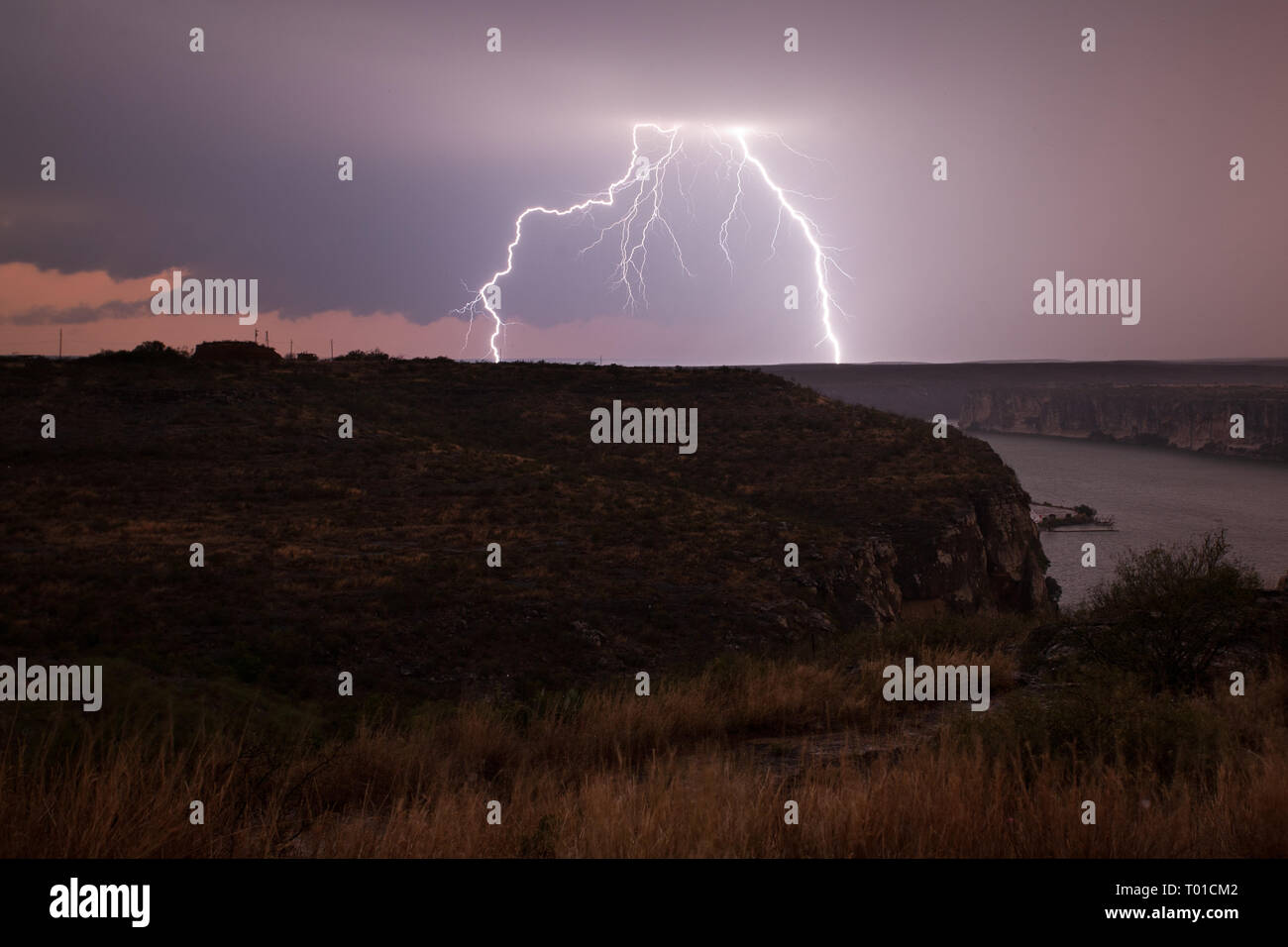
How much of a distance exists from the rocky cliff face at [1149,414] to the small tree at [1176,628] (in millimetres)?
54512

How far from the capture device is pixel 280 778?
5.11m

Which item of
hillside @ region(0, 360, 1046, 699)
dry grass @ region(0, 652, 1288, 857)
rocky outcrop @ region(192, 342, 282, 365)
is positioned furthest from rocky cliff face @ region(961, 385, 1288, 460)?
rocky outcrop @ region(192, 342, 282, 365)

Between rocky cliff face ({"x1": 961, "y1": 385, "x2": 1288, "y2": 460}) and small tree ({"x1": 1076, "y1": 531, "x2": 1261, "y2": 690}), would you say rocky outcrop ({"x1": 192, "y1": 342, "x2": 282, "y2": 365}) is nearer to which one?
small tree ({"x1": 1076, "y1": 531, "x2": 1261, "y2": 690})

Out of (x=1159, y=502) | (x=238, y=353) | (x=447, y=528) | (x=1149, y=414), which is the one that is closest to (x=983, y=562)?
(x=447, y=528)

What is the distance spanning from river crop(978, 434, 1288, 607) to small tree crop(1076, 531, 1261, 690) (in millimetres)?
13516

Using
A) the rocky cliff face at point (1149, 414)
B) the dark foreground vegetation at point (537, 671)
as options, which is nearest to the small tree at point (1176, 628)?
the dark foreground vegetation at point (537, 671)

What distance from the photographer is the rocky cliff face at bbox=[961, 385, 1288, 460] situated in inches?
2731

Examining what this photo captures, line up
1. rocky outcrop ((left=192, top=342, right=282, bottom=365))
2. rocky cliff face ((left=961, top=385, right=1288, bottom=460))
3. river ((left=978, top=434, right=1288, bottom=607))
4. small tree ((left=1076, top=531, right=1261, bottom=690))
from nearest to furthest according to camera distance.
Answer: small tree ((left=1076, top=531, right=1261, bottom=690))
river ((left=978, top=434, right=1288, bottom=607))
rocky outcrop ((left=192, top=342, right=282, bottom=365))
rocky cliff face ((left=961, top=385, right=1288, bottom=460))

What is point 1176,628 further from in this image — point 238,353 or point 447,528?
point 238,353

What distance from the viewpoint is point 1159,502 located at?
52.4 metres

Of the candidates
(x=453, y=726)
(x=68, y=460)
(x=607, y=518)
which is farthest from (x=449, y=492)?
(x=453, y=726)
